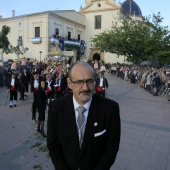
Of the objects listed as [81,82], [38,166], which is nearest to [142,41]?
[38,166]

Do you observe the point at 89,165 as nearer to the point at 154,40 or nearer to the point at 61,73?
the point at 61,73

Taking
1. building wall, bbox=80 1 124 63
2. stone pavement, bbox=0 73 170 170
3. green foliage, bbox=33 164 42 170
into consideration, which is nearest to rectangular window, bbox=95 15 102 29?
building wall, bbox=80 1 124 63

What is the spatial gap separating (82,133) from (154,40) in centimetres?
2541

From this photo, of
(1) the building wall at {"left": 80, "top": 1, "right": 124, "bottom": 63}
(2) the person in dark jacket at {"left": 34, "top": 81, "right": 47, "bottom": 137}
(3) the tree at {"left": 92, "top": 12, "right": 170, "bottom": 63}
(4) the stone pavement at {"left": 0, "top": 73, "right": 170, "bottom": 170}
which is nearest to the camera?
(4) the stone pavement at {"left": 0, "top": 73, "right": 170, "bottom": 170}

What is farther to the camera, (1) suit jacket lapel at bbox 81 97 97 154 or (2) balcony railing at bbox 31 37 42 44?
(2) balcony railing at bbox 31 37 42 44

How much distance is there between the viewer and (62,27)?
43219 mm

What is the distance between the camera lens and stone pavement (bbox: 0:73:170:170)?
515cm

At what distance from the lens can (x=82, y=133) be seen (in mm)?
2293

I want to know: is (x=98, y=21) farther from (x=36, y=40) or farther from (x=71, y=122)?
(x=71, y=122)

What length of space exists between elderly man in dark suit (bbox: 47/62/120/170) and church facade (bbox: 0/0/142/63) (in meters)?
33.7

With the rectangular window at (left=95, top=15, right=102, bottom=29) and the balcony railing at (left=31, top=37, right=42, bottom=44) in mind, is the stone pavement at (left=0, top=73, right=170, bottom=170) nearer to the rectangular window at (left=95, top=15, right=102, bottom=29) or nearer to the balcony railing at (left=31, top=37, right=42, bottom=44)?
the balcony railing at (left=31, top=37, right=42, bottom=44)

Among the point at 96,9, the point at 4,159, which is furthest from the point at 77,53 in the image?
the point at 4,159

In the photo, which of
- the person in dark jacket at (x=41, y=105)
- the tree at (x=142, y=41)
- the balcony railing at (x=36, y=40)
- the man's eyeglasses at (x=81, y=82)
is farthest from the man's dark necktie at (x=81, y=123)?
the balcony railing at (x=36, y=40)

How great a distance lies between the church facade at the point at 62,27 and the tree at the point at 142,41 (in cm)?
731
